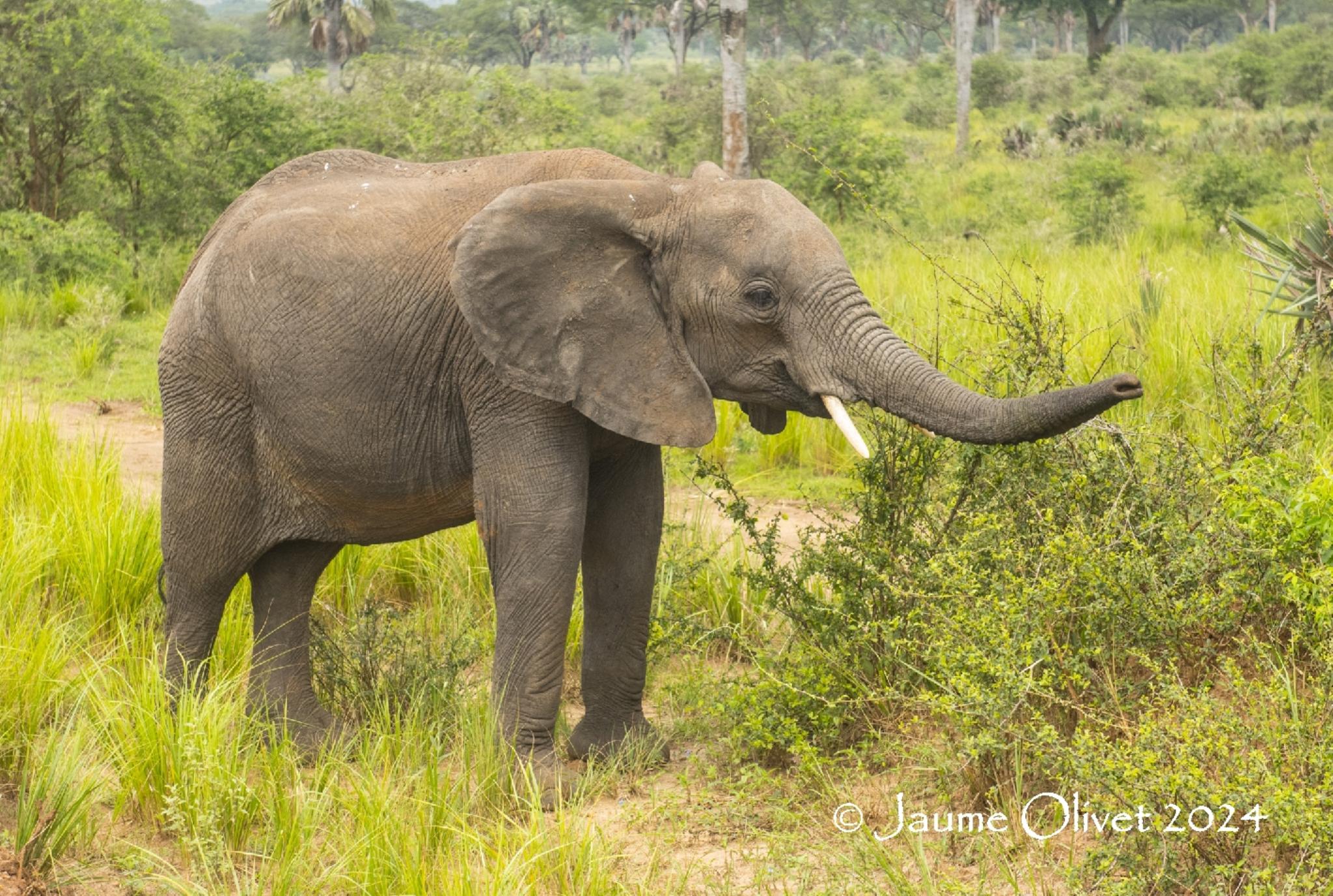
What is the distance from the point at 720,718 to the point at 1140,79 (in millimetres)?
33673

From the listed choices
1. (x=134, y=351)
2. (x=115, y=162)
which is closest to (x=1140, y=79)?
(x=115, y=162)

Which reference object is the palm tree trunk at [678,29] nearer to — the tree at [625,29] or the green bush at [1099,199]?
the tree at [625,29]

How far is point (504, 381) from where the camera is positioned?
14.1 ft

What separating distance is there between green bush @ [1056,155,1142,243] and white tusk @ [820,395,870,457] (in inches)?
378

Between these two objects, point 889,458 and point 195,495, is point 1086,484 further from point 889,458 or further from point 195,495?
point 195,495

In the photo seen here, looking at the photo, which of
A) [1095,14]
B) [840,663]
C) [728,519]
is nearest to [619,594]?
[840,663]

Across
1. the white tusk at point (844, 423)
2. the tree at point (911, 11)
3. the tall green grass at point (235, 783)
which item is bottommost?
the tall green grass at point (235, 783)

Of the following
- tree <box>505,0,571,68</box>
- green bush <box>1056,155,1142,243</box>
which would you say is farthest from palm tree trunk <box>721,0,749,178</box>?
tree <box>505,0,571,68</box>

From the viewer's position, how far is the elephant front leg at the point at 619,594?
192 inches

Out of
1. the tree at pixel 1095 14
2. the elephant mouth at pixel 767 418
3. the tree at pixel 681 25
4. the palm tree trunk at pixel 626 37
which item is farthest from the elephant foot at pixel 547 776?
the palm tree trunk at pixel 626 37

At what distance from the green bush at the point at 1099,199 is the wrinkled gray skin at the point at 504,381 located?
9.36 meters

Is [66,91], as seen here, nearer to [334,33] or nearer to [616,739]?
[616,739]

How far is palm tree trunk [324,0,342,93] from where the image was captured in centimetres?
3503

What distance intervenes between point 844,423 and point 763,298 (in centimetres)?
45
